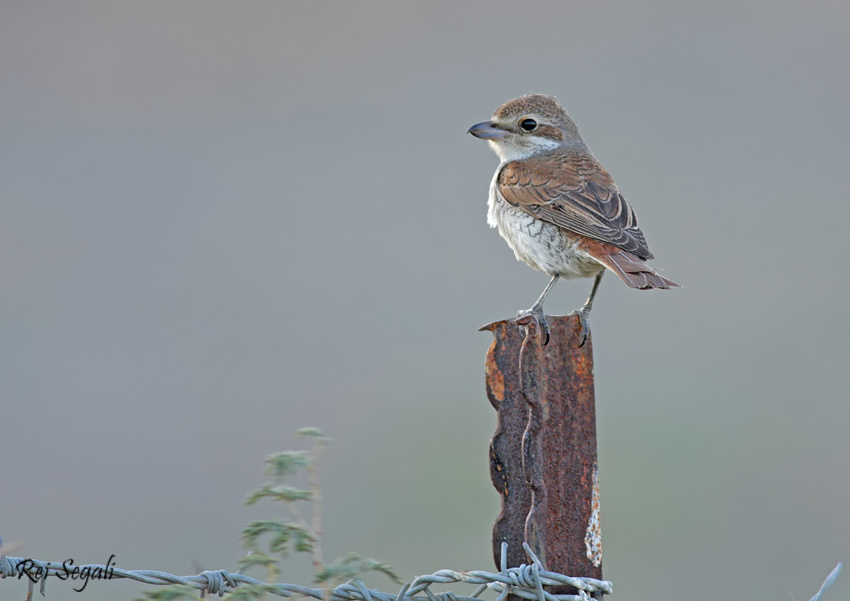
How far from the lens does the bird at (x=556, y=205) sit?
5.77 m

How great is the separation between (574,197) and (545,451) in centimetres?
250

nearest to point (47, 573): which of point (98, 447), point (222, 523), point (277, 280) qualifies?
point (222, 523)

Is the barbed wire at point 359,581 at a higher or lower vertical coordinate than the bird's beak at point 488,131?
lower

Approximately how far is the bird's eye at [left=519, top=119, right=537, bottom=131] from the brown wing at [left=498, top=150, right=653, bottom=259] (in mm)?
200

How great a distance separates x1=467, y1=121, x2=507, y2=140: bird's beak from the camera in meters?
7.01

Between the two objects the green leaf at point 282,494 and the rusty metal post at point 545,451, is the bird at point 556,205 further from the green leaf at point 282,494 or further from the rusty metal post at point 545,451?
the green leaf at point 282,494

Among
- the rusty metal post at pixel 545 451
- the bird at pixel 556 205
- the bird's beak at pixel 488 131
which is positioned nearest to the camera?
the rusty metal post at pixel 545 451

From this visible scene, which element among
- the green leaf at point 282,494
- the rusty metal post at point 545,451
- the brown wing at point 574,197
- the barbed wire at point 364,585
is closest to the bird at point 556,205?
the brown wing at point 574,197

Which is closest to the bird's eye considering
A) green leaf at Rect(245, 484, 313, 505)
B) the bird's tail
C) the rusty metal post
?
the bird's tail

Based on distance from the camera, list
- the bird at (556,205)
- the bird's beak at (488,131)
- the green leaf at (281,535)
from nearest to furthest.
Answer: the green leaf at (281,535) < the bird at (556,205) < the bird's beak at (488,131)

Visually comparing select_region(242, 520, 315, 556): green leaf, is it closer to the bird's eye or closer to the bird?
the bird

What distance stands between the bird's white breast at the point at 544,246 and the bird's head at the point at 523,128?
0.63 m

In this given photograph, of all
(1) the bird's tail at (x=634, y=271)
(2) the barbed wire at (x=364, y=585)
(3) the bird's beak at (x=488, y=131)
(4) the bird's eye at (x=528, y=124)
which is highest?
(4) the bird's eye at (x=528, y=124)

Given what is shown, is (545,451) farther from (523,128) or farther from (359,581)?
(523,128)
